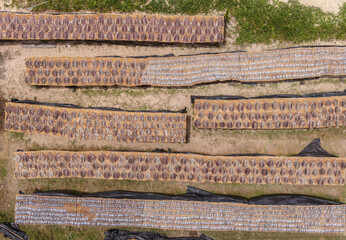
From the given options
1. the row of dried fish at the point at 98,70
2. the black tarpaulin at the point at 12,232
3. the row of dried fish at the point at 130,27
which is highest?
the row of dried fish at the point at 130,27

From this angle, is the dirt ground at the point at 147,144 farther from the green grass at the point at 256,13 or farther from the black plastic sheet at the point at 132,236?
the black plastic sheet at the point at 132,236

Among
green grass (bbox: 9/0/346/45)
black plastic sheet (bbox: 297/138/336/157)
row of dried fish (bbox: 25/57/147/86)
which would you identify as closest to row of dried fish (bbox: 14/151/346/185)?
black plastic sheet (bbox: 297/138/336/157)

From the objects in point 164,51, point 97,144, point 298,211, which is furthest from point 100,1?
point 298,211

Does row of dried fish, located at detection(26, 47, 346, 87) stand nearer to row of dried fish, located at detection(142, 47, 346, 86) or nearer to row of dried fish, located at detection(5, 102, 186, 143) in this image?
row of dried fish, located at detection(142, 47, 346, 86)

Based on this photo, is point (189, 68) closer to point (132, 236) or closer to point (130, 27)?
point (130, 27)

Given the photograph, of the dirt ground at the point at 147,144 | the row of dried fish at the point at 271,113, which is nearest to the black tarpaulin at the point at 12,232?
the dirt ground at the point at 147,144

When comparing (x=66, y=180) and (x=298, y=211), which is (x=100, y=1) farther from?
(x=298, y=211)
